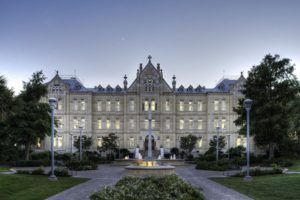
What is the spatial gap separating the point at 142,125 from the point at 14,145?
28991 millimetres

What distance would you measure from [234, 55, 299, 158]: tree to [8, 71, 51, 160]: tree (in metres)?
26.8

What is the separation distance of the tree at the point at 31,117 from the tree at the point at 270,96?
26822 millimetres

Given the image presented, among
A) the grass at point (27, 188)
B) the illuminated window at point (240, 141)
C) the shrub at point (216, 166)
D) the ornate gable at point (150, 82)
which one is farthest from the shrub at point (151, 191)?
the illuminated window at point (240, 141)

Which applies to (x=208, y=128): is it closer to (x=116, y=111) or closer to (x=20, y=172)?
(x=116, y=111)

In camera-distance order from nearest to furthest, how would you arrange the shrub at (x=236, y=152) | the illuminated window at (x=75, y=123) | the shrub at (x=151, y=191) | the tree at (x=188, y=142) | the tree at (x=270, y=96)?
the shrub at (x=151, y=191)
the tree at (x=270, y=96)
the shrub at (x=236, y=152)
the tree at (x=188, y=142)
the illuminated window at (x=75, y=123)

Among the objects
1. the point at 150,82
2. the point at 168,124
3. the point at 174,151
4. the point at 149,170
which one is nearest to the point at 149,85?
the point at 150,82

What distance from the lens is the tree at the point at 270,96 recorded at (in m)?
49.1

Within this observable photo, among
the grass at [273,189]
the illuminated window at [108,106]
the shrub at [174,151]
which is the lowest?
the shrub at [174,151]

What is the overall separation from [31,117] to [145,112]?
97.3 feet

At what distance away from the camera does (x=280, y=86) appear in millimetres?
50594

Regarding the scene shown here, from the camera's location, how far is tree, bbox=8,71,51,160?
51562 mm

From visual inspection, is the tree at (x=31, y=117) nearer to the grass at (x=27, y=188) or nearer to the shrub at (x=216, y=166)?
the shrub at (x=216, y=166)

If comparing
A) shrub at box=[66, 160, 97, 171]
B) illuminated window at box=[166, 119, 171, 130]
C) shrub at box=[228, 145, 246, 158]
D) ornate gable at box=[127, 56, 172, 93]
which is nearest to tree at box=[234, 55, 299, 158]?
shrub at box=[228, 145, 246, 158]

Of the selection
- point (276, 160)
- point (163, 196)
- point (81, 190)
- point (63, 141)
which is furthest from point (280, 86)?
point (63, 141)
